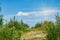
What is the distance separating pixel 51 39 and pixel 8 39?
611 inches

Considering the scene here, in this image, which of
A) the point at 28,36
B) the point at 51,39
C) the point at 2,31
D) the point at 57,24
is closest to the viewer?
the point at 2,31

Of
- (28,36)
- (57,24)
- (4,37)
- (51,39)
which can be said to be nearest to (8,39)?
(4,37)

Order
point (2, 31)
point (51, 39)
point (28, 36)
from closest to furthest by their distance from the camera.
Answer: point (2, 31) < point (51, 39) < point (28, 36)

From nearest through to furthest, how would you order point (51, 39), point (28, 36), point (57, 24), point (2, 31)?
point (2, 31)
point (57, 24)
point (51, 39)
point (28, 36)

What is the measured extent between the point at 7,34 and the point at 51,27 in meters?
13.9

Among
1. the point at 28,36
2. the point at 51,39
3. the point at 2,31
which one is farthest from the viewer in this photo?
the point at 28,36

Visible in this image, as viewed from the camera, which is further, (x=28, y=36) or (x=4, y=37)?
(x=28, y=36)

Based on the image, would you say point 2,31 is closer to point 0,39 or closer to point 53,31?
point 0,39

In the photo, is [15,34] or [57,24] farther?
[57,24]

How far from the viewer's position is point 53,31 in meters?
32.8

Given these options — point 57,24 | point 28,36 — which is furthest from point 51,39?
point 28,36

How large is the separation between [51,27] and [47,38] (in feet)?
9.81

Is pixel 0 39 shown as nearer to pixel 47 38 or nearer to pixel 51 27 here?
pixel 51 27

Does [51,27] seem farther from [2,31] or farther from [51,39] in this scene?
[2,31]
